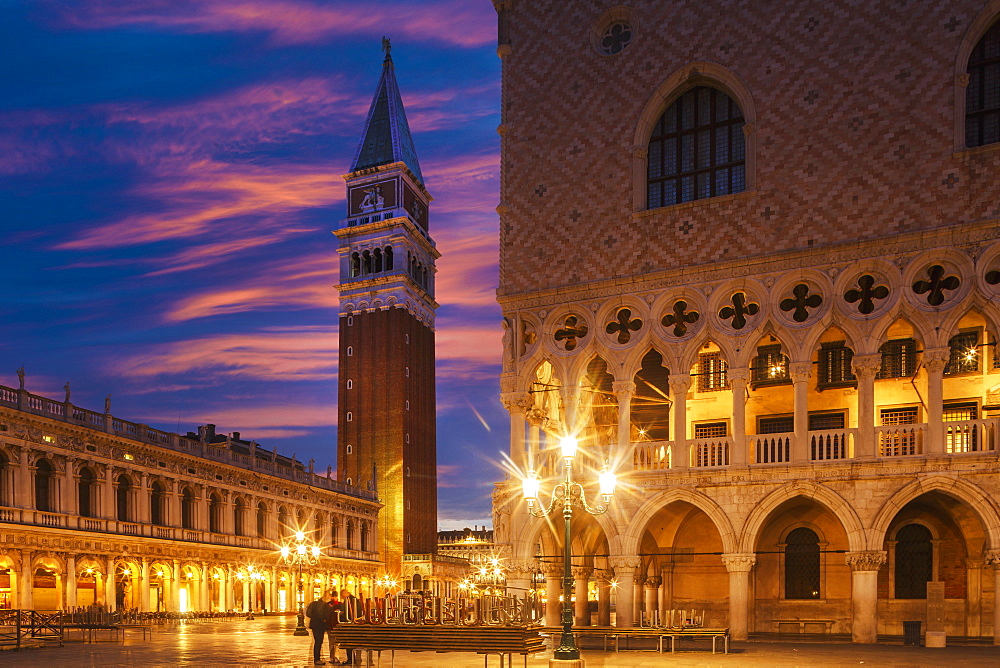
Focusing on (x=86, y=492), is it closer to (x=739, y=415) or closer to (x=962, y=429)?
(x=739, y=415)

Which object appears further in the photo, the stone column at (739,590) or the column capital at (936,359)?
the stone column at (739,590)

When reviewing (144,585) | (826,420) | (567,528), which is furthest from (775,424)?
(144,585)

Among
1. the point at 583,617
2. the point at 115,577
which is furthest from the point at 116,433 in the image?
the point at 583,617

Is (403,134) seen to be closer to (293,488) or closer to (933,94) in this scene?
(293,488)

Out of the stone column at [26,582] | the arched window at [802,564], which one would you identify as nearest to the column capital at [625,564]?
the arched window at [802,564]

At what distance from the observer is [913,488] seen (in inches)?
1008

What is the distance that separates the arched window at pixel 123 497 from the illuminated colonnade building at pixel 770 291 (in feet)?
94.0

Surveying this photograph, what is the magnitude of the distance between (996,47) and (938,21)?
1.86 m

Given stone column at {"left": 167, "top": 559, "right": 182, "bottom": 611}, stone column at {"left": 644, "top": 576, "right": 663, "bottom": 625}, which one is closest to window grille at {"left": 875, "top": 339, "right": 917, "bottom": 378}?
stone column at {"left": 644, "top": 576, "right": 663, "bottom": 625}

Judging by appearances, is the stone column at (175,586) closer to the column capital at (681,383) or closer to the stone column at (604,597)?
the stone column at (604,597)

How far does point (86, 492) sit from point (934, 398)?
4232 cm

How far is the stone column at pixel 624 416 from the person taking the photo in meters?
29.4

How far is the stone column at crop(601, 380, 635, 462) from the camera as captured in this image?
96.5 ft

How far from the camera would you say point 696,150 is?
31.0 metres
